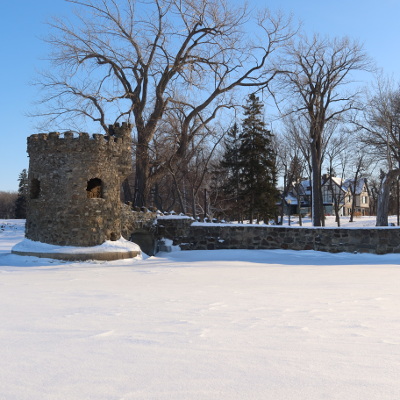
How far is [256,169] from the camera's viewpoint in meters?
34.4

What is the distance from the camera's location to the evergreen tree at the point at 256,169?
34.1 metres

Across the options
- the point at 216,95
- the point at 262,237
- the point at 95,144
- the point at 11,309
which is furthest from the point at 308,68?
the point at 11,309

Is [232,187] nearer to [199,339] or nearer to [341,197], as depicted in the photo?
[341,197]

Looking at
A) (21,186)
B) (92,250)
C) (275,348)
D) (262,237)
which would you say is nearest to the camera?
(275,348)

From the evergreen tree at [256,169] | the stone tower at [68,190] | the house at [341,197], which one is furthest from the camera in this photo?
the house at [341,197]

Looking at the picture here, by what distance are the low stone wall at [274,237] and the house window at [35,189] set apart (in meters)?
4.73

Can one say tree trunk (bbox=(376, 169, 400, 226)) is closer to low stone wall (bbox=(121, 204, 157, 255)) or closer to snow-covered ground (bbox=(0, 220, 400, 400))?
low stone wall (bbox=(121, 204, 157, 255))

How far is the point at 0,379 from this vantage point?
3432 millimetres

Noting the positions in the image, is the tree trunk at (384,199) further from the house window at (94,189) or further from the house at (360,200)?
the house at (360,200)

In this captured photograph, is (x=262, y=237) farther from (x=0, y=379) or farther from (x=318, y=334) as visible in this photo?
(x=0, y=379)

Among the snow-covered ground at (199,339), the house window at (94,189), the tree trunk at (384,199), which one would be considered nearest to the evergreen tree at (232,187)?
the tree trunk at (384,199)

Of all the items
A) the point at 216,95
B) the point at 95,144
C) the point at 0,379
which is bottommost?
the point at 0,379

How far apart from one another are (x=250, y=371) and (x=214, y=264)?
32.3 feet

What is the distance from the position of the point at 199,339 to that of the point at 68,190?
11.0m
